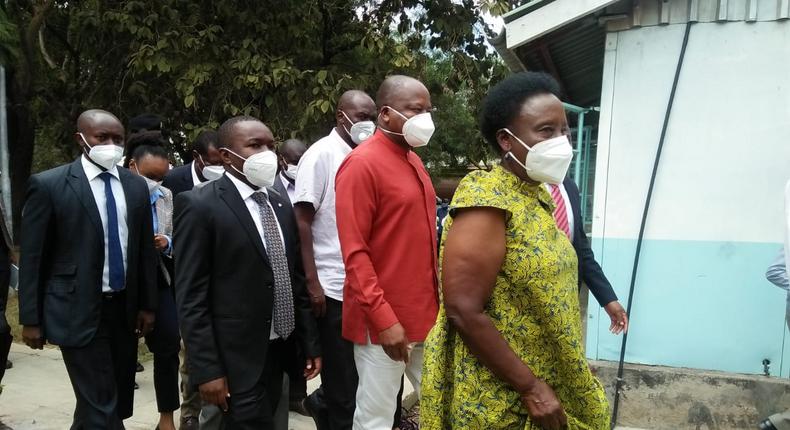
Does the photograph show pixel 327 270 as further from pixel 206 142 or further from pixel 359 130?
pixel 206 142

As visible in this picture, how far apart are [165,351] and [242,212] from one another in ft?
5.12

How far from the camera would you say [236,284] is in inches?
114

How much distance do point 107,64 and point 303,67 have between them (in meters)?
3.15

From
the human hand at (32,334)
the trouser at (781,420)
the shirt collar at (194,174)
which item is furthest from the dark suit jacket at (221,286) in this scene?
the trouser at (781,420)

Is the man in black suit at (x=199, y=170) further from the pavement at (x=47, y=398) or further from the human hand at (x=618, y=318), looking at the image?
the human hand at (x=618, y=318)

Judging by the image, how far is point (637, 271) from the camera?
15.4 feet

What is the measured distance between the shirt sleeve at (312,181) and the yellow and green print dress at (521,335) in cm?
152

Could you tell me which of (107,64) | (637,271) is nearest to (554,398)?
(637,271)

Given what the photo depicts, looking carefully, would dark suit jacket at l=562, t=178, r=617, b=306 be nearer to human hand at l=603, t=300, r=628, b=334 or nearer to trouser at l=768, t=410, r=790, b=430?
human hand at l=603, t=300, r=628, b=334

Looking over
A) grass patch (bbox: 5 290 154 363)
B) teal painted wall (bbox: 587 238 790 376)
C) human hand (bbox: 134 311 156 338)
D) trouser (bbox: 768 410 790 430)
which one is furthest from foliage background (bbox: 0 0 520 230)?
trouser (bbox: 768 410 790 430)

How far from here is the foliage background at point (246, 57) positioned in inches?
331

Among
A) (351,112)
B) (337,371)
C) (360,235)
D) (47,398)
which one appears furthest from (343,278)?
(47,398)

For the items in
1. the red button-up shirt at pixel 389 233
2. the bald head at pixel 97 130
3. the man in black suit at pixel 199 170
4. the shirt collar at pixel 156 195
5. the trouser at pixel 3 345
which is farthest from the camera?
the man in black suit at pixel 199 170

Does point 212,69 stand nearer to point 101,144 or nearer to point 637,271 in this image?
point 101,144
